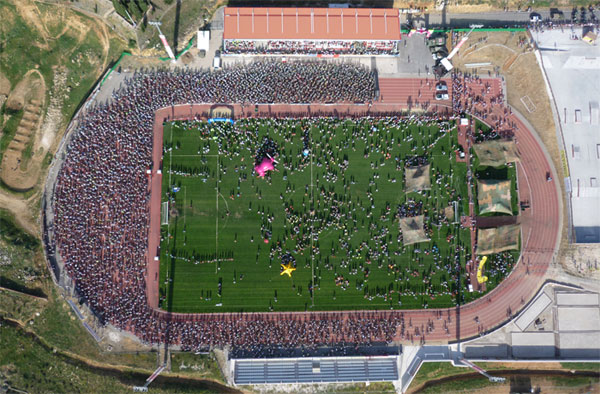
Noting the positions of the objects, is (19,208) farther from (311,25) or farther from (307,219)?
(311,25)

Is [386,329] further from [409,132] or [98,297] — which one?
[98,297]

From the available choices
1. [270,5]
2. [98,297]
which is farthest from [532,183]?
[98,297]

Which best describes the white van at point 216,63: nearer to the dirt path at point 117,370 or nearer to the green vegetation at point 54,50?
the green vegetation at point 54,50

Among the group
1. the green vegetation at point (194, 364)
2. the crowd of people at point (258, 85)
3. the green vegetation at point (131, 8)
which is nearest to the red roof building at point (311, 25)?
the crowd of people at point (258, 85)

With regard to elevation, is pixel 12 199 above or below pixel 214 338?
above

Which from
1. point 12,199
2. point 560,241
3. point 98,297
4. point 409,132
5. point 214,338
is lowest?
point 214,338

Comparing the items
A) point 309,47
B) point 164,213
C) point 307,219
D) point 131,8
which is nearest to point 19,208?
point 164,213

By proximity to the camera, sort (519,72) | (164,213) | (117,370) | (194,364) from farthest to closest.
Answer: (519,72) → (164,213) → (117,370) → (194,364)

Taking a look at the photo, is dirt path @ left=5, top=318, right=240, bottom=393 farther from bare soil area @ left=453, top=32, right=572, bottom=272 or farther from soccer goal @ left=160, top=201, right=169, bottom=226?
bare soil area @ left=453, top=32, right=572, bottom=272
